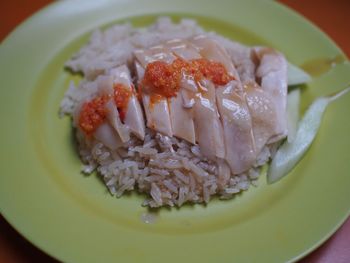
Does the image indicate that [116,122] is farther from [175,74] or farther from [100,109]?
[175,74]

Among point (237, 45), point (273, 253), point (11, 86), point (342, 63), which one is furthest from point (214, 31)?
point (273, 253)

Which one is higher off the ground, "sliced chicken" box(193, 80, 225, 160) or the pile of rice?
"sliced chicken" box(193, 80, 225, 160)

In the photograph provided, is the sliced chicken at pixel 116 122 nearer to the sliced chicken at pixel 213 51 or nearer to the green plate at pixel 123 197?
the green plate at pixel 123 197

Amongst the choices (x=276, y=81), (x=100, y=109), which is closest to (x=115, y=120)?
(x=100, y=109)

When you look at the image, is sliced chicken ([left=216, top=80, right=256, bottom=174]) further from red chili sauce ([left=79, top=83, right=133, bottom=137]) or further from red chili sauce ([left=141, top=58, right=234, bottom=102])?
red chili sauce ([left=79, top=83, right=133, bottom=137])

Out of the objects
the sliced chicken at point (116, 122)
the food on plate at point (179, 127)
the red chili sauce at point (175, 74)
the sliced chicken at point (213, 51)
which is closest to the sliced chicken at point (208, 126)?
the food on plate at point (179, 127)

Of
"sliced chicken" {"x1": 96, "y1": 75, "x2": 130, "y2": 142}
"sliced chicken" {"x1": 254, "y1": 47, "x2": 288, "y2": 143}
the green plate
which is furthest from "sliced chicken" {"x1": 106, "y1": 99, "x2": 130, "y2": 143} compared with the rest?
"sliced chicken" {"x1": 254, "y1": 47, "x2": 288, "y2": 143}
